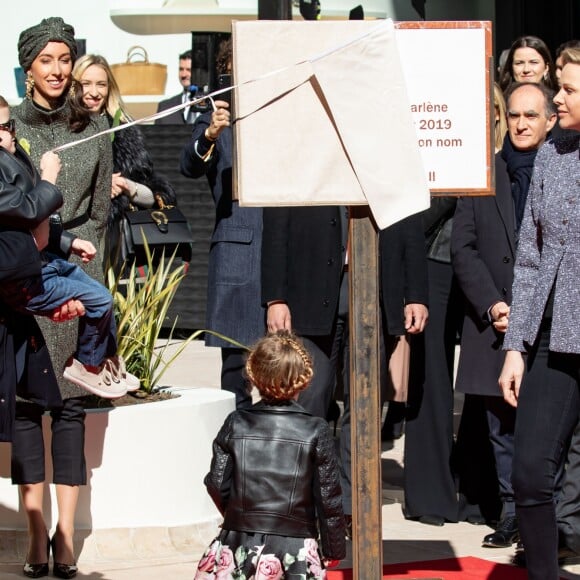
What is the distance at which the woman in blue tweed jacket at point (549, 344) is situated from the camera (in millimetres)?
4816

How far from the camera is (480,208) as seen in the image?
6.59 meters

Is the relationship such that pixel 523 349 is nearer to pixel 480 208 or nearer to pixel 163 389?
pixel 480 208

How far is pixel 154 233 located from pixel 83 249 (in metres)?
2.18

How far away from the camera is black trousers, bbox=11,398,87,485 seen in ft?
18.6

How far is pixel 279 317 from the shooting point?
243 inches

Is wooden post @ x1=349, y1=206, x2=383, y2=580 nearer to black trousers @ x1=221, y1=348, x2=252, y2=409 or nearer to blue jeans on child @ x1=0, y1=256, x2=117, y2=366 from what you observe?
blue jeans on child @ x1=0, y1=256, x2=117, y2=366

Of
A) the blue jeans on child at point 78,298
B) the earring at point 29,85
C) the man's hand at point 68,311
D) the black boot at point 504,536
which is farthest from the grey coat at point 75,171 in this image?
the black boot at point 504,536

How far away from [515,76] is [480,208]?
1484 mm

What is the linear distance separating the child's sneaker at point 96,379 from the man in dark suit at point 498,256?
5.15 ft

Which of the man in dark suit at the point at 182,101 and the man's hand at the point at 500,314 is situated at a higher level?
the man in dark suit at the point at 182,101

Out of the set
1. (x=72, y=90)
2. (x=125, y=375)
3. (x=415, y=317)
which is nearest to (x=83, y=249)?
(x=125, y=375)

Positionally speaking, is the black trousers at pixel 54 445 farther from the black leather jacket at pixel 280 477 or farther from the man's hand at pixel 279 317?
the black leather jacket at pixel 280 477

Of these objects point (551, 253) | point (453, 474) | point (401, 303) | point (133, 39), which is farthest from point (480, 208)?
point (133, 39)

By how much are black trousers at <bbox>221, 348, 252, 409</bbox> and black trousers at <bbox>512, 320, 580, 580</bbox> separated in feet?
8.28
